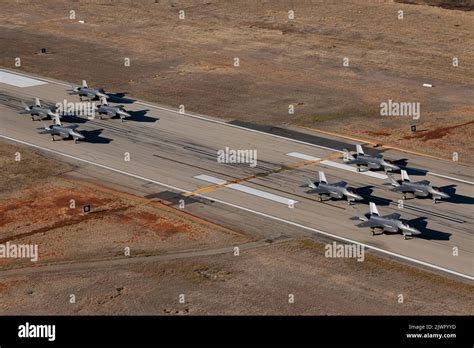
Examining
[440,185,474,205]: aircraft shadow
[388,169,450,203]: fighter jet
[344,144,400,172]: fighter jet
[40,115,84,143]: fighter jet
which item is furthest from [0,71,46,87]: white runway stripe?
[440,185,474,205]: aircraft shadow

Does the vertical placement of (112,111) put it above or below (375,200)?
above

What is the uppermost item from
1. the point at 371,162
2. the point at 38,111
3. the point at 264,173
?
the point at 38,111

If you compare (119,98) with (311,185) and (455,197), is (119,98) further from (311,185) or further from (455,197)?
(455,197)

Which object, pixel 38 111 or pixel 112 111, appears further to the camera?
pixel 112 111

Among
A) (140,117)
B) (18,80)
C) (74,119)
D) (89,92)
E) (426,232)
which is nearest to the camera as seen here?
(426,232)

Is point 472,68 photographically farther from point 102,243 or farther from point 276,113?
point 102,243

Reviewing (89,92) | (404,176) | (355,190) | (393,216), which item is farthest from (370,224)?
(89,92)

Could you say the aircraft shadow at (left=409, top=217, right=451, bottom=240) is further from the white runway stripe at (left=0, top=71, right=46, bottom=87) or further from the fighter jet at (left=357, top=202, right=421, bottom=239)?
the white runway stripe at (left=0, top=71, right=46, bottom=87)

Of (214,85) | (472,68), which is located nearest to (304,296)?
(214,85)
